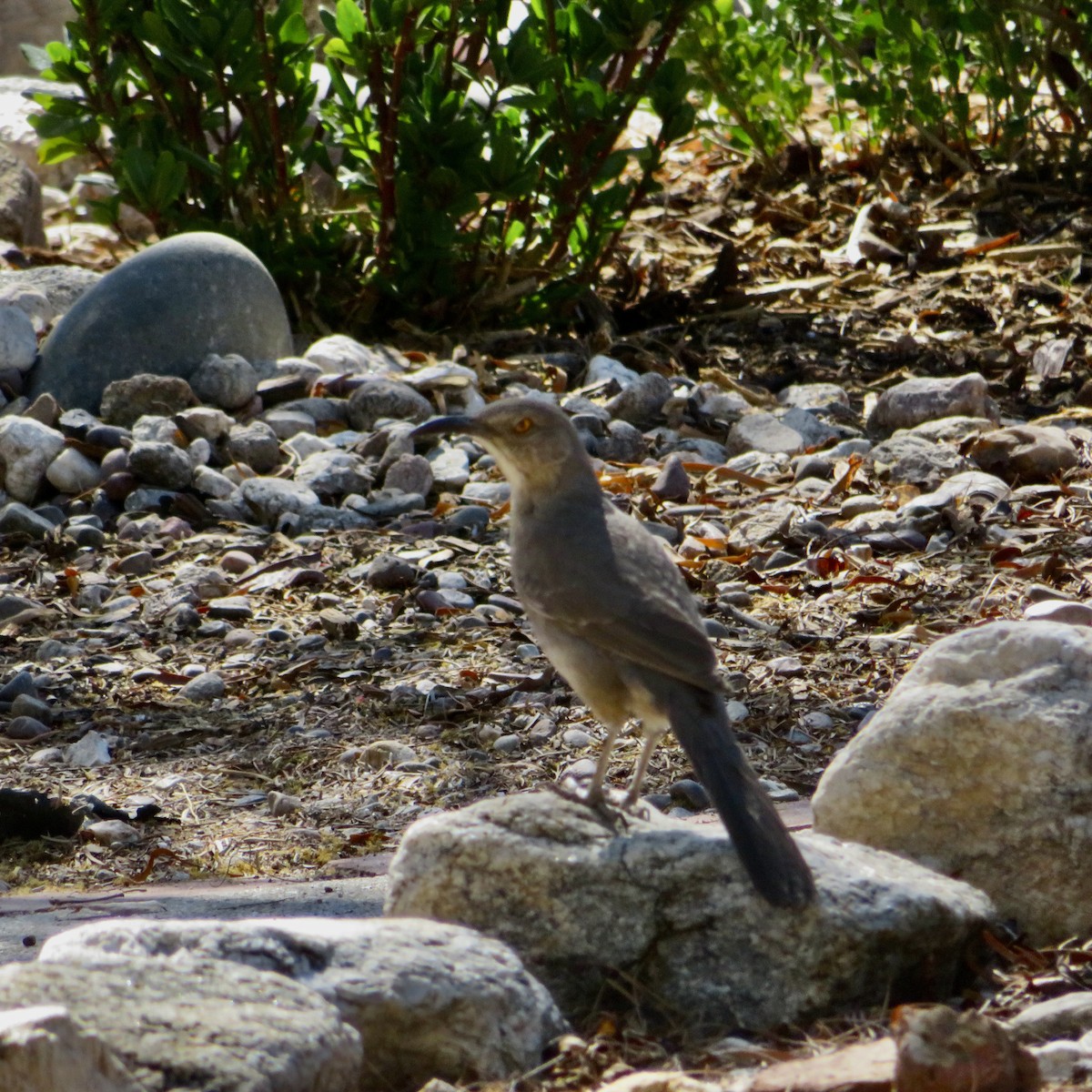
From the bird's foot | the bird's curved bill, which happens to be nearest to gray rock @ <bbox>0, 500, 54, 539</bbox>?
the bird's curved bill

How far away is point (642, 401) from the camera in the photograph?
7773 millimetres

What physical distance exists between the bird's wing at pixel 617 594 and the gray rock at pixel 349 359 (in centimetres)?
396

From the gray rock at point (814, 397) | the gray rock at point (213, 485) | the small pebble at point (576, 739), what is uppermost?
the gray rock at point (814, 397)

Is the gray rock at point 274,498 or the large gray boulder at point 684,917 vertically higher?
the gray rock at point 274,498

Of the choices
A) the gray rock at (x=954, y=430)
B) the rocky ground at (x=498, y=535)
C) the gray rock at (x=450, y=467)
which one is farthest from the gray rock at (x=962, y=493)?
the gray rock at (x=450, y=467)

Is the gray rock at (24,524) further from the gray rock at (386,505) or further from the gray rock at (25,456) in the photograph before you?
the gray rock at (386,505)

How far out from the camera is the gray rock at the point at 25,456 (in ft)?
22.9

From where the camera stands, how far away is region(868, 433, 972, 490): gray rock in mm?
6719

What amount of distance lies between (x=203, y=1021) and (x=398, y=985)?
39cm

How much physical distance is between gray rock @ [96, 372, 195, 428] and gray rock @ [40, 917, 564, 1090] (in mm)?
4801

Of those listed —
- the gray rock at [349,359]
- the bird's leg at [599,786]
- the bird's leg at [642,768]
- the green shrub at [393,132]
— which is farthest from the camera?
the gray rock at [349,359]

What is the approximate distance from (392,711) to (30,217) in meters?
7.02

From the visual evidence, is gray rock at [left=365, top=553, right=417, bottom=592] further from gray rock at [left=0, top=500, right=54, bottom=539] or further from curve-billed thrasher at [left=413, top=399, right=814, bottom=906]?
curve-billed thrasher at [left=413, top=399, right=814, bottom=906]

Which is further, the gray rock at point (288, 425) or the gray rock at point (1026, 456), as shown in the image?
the gray rock at point (288, 425)
